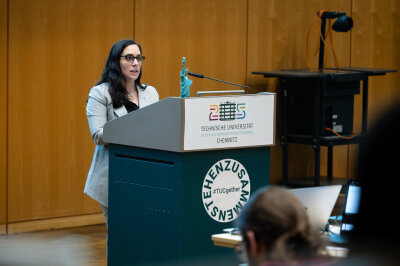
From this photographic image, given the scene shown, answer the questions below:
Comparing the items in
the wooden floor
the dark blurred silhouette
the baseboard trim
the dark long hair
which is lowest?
the wooden floor

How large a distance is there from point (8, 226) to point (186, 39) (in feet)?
7.63

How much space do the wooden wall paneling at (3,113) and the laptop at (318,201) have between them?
3.30 metres

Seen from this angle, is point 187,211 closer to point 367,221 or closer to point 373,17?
point 367,221

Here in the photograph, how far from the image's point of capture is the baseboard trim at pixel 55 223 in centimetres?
577

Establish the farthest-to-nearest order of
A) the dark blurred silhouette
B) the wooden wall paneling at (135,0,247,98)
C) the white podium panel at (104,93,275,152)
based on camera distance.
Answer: the wooden wall paneling at (135,0,247,98)
the white podium panel at (104,93,275,152)
the dark blurred silhouette

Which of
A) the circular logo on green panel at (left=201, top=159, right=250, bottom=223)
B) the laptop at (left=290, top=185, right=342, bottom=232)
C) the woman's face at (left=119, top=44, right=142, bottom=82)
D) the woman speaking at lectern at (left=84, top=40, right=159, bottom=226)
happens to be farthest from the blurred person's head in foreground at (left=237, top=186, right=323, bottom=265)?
the woman's face at (left=119, top=44, right=142, bottom=82)

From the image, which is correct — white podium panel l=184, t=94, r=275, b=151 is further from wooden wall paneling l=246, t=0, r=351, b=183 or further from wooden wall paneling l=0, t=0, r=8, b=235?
wooden wall paneling l=246, t=0, r=351, b=183

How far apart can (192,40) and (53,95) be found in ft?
4.99

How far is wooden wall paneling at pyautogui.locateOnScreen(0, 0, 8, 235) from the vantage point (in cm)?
555

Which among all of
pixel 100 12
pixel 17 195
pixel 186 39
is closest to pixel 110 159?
pixel 17 195


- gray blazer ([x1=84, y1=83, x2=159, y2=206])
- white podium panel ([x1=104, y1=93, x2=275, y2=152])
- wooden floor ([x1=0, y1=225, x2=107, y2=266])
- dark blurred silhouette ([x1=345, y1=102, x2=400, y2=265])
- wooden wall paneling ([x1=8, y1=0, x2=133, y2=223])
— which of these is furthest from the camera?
wooden wall paneling ([x1=8, y1=0, x2=133, y2=223])

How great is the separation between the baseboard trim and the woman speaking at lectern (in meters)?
1.89

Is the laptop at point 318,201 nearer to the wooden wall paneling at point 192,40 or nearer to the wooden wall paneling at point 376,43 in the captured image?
the wooden wall paneling at point 192,40

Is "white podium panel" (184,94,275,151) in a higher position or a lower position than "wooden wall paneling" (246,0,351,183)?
lower
